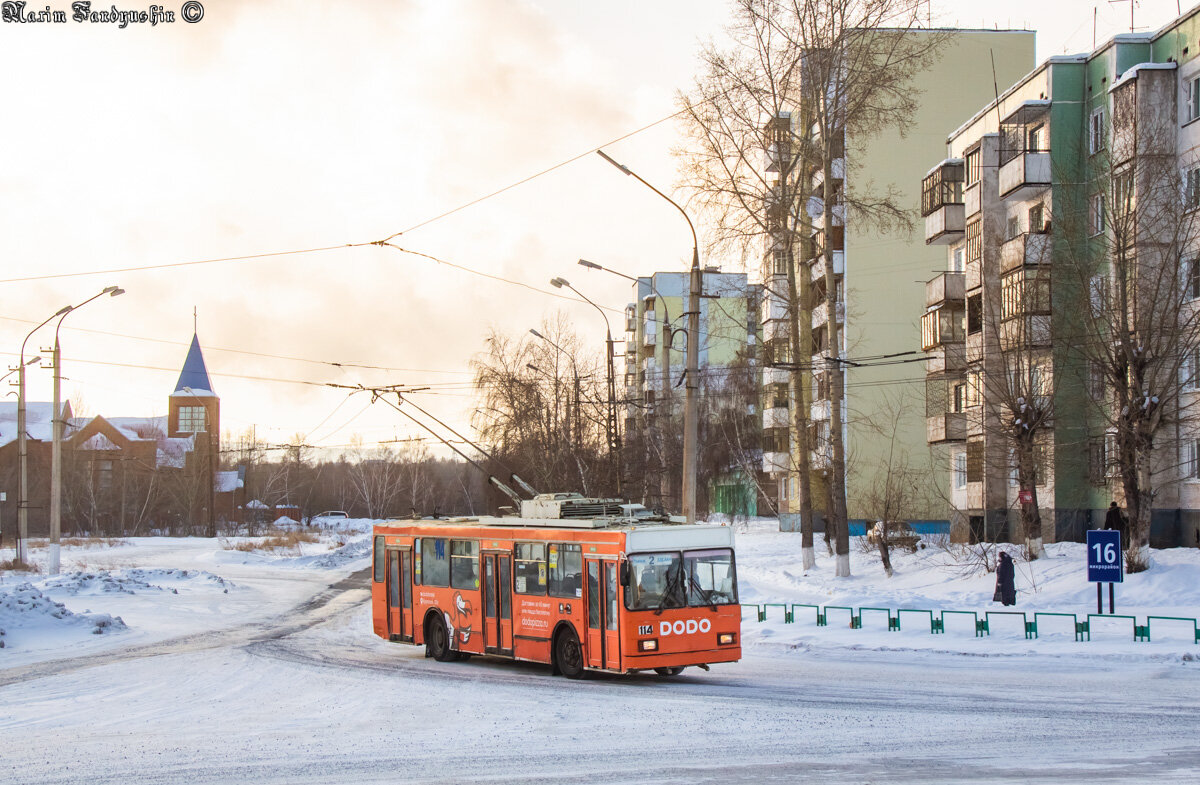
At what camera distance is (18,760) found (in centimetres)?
1148

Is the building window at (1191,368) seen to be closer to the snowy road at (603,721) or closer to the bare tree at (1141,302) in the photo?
the bare tree at (1141,302)

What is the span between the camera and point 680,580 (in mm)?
17734

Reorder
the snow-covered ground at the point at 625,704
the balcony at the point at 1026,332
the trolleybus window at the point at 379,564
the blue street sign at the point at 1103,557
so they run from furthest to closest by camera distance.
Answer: the balcony at the point at 1026,332 → the trolleybus window at the point at 379,564 → the blue street sign at the point at 1103,557 → the snow-covered ground at the point at 625,704

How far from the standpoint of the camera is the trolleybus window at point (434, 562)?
861 inches

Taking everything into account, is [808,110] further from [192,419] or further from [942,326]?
[192,419]

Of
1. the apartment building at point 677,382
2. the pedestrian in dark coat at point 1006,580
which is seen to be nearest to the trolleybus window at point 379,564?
the pedestrian in dark coat at point 1006,580

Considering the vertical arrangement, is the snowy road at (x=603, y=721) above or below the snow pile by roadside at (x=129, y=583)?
above

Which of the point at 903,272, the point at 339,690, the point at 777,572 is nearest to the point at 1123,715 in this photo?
the point at 339,690

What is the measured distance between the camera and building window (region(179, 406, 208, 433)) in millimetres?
116188

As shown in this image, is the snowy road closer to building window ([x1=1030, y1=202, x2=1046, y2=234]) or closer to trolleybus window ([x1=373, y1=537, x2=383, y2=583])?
trolleybus window ([x1=373, y1=537, x2=383, y2=583])

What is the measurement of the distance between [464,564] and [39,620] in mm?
10080

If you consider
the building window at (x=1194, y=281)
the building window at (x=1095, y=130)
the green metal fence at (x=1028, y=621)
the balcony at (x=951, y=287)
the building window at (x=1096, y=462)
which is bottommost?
the green metal fence at (x=1028, y=621)

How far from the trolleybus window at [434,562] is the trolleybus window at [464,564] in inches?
8.4

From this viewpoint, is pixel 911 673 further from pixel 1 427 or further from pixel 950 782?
pixel 1 427
